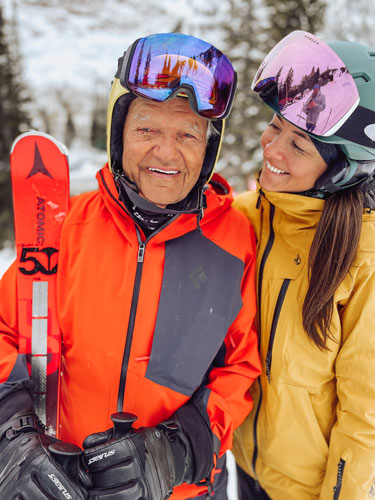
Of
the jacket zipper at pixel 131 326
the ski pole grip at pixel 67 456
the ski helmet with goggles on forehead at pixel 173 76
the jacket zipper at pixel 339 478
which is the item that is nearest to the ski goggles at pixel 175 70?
the ski helmet with goggles on forehead at pixel 173 76

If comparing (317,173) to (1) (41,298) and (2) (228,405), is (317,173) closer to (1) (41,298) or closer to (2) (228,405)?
Answer: (2) (228,405)

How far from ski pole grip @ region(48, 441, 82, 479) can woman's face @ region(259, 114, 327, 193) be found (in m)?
1.34

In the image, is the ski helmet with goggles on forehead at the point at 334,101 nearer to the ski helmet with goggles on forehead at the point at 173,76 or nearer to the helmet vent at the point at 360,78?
the helmet vent at the point at 360,78

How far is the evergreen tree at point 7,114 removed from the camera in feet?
36.3

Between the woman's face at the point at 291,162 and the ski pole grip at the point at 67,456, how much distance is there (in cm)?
134

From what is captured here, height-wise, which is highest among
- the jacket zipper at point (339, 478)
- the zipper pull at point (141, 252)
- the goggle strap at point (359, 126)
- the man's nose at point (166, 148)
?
the goggle strap at point (359, 126)

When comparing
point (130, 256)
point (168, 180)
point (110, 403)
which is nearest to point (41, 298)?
point (130, 256)

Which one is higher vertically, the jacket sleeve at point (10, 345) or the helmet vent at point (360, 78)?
the helmet vent at point (360, 78)

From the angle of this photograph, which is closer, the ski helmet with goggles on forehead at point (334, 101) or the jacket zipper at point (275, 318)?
the ski helmet with goggles on forehead at point (334, 101)

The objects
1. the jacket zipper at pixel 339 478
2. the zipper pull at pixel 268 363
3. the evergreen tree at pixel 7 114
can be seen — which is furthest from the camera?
the evergreen tree at pixel 7 114

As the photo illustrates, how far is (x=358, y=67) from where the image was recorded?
1.55 m

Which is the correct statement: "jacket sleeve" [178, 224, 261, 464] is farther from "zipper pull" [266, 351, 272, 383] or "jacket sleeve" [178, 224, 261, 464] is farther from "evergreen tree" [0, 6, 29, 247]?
"evergreen tree" [0, 6, 29, 247]

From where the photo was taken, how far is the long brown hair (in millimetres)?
1524

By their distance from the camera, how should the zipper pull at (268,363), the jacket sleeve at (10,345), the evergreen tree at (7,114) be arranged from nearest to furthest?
the jacket sleeve at (10,345) → the zipper pull at (268,363) → the evergreen tree at (7,114)
